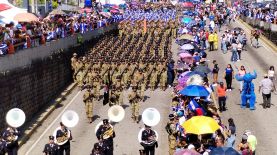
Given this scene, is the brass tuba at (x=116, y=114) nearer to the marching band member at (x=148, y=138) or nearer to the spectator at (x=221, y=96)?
the marching band member at (x=148, y=138)

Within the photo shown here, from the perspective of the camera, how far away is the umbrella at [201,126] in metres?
15.9

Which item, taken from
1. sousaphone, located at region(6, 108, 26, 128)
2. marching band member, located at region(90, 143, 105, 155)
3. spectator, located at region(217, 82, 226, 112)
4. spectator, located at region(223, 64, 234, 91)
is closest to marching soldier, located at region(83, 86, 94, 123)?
spectator, located at region(217, 82, 226, 112)

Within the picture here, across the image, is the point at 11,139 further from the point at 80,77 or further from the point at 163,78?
the point at 163,78

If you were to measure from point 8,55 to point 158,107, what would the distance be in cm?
802

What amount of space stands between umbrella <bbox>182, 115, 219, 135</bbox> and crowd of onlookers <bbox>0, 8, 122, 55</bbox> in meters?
10.5

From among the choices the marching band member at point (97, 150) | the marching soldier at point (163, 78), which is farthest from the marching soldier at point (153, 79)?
the marching band member at point (97, 150)

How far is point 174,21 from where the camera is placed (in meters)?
54.3

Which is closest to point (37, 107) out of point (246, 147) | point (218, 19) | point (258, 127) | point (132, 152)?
point (132, 152)

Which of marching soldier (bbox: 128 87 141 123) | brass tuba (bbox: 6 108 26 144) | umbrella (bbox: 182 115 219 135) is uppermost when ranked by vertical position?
umbrella (bbox: 182 115 219 135)

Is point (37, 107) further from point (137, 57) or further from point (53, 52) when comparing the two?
point (137, 57)

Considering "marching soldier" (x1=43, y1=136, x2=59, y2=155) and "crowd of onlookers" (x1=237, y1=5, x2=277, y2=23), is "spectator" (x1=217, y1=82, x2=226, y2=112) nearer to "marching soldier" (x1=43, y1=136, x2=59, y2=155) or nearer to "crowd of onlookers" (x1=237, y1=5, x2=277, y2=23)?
"marching soldier" (x1=43, y1=136, x2=59, y2=155)

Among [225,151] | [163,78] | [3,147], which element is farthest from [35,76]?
[225,151]

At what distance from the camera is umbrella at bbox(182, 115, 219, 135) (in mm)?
15859

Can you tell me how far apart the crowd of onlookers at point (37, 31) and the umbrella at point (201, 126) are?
1047cm
